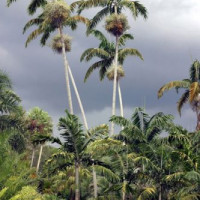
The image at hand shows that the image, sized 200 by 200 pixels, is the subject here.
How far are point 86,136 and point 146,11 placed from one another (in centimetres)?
1804

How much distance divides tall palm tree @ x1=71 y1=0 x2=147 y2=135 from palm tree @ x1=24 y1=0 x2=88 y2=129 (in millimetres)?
1465

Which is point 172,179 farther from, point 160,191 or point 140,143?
point 140,143

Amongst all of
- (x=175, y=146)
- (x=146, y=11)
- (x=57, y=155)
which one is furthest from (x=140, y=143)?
(x=146, y=11)

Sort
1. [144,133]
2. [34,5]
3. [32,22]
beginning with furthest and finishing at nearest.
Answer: [34,5], [32,22], [144,133]

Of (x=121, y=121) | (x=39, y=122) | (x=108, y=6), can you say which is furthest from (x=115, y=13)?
(x=39, y=122)

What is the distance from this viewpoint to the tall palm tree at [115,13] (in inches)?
1510

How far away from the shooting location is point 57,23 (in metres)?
37.5

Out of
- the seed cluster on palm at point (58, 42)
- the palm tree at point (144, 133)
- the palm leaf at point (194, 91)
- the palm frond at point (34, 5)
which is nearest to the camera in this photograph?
the palm tree at point (144, 133)

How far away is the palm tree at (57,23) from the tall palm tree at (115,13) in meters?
1.46

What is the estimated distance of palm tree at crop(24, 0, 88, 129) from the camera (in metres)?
36.5

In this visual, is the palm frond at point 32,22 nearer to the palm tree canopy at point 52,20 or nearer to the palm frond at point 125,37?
the palm tree canopy at point 52,20

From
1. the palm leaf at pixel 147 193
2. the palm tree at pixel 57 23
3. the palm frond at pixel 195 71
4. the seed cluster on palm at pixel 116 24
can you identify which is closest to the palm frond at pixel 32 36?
the palm tree at pixel 57 23

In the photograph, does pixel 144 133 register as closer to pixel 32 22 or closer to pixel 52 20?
pixel 52 20

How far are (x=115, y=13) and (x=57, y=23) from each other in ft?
16.8
